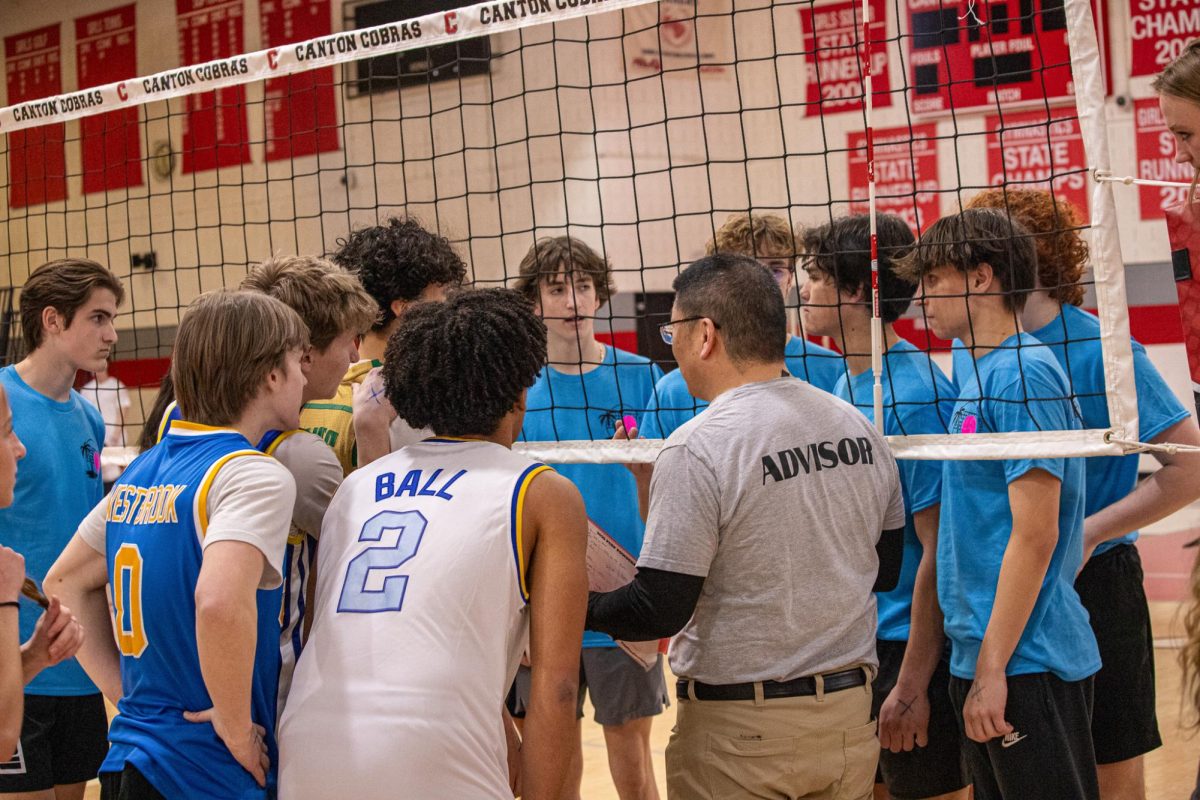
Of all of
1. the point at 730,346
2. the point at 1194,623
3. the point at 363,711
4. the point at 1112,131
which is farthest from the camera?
the point at 1112,131

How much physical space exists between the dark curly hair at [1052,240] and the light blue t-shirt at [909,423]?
347 mm

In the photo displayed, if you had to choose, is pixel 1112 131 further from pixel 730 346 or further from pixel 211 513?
pixel 211 513

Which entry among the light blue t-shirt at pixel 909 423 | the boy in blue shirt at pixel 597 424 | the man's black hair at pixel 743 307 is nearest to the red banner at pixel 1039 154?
the boy in blue shirt at pixel 597 424

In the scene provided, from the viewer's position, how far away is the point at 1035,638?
2.38 meters

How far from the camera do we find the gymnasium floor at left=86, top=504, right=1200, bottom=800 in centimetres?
429

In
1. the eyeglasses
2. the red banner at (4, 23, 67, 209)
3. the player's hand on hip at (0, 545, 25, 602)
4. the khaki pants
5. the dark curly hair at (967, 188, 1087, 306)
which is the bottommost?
the khaki pants

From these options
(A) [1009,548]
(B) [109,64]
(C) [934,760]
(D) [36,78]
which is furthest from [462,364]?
(D) [36,78]

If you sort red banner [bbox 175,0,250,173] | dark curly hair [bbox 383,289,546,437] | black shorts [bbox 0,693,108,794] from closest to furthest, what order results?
1. dark curly hair [bbox 383,289,546,437]
2. black shorts [bbox 0,693,108,794]
3. red banner [bbox 175,0,250,173]

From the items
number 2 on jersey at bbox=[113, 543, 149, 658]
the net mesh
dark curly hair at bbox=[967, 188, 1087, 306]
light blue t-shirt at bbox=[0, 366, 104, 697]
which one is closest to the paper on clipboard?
number 2 on jersey at bbox=[113, 543, 149, 658]

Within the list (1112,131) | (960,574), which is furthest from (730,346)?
(1112,131)

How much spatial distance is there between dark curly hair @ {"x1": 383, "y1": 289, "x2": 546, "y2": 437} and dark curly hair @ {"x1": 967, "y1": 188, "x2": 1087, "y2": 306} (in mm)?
1310

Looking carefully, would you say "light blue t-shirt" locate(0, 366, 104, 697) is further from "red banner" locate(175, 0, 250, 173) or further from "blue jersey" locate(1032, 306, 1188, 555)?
"red banner" locate(175, 0, 250, 173)

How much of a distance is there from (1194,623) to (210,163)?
9.36 m

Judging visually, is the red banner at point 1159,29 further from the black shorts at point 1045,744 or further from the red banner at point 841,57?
the black shorts at point 1045,744
